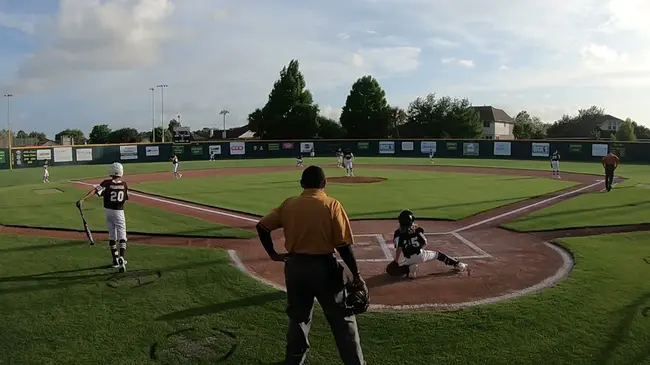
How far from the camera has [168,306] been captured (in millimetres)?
7695

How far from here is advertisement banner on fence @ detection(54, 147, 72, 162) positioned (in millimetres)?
46219

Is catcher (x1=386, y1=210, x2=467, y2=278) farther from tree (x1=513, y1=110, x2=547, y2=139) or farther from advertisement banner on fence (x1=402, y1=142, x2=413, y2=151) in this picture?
tree (x1=513, y1=110, x2=547, y2=139)

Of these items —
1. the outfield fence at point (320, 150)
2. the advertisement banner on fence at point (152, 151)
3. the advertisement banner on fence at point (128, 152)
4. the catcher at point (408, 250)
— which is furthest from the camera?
the advertisement banner on fence at point (152, 151)

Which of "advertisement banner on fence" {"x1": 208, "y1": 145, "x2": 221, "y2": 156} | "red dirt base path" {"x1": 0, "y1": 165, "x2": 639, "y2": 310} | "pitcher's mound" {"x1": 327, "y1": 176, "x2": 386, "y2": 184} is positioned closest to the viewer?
"red dirt base path" {"x1": 0, "y1": 165, "x2": 639, "y2": 310}

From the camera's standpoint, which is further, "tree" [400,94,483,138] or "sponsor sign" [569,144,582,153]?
"tree" [400,94,483,138]

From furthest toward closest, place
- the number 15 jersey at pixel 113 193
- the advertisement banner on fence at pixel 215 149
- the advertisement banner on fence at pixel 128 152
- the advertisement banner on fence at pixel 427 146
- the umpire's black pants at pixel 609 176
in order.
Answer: the advertisement banner on fence at pixel 427 146 → the advertisement banner on fence at pixel 215 149 → the advertisement banner on fence at pixel 128 152 → the umpire's black pants at pixel 609 176 → the number 15 jersey at pixel 113 193

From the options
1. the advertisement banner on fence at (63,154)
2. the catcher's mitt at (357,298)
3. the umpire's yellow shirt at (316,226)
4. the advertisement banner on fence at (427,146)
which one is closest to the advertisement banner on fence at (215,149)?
the advertisement banner on fence at (63,154)

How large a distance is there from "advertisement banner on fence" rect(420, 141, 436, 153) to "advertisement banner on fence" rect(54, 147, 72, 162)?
119 ft

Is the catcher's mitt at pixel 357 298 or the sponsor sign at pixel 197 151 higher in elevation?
the sponsor sign at pixel 197 151

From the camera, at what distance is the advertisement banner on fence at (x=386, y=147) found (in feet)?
197

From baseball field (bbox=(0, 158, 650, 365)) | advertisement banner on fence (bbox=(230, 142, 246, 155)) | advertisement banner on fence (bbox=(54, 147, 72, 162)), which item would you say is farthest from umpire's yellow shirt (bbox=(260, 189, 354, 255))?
advertisement banner on fence (bbox=(230, 142, 246, 155))

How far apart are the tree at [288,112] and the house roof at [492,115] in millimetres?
37073

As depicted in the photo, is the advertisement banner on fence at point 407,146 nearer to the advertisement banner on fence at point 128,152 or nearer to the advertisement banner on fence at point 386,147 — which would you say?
the advertisement banner on fence at point 386,147

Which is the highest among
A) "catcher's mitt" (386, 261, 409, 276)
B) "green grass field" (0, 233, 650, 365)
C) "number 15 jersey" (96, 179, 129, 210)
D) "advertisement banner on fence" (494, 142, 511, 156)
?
"advertisement banner on fence" (494, 142, 511, 156)
